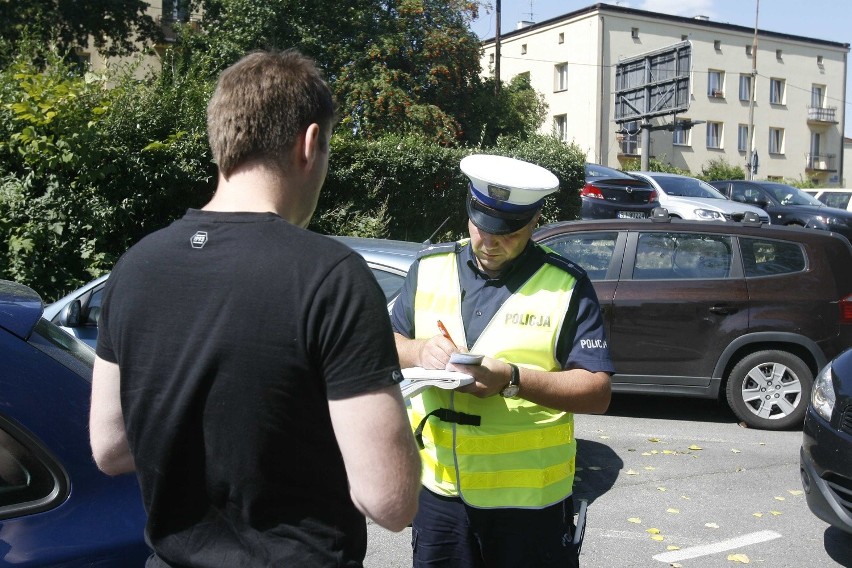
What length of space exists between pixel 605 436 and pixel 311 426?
5.91 meters

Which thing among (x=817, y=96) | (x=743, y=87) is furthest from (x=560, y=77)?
(x=817, y=96)

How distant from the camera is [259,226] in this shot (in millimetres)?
1555

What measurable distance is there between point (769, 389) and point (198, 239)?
273 inches

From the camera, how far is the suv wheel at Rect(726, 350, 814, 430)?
7.55 meters

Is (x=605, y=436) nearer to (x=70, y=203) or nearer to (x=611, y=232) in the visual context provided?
(x=611, y=232)

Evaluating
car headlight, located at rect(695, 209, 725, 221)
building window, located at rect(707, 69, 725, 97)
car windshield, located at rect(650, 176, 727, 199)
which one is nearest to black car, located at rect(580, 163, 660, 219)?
car headlight, located at rect(695, 209, 725, 221)

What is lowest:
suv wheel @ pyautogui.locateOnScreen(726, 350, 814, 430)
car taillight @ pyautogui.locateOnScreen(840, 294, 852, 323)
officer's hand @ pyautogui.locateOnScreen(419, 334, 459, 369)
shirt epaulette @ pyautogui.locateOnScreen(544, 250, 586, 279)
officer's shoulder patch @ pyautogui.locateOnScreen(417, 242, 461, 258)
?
suv wheel @ pyautogui.locateOnScreen(726, 350, 814, 430)

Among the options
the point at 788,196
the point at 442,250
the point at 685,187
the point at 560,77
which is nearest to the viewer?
Result: the point at 442,250

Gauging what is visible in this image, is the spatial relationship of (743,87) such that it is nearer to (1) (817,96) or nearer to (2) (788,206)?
(1) (817,96)

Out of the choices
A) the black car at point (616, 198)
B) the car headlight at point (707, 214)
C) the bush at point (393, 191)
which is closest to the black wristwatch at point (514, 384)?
the bush at point (393, 191)

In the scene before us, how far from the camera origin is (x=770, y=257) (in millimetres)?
7730

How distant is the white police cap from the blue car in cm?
121

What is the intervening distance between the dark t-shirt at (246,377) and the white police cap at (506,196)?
1.15 m

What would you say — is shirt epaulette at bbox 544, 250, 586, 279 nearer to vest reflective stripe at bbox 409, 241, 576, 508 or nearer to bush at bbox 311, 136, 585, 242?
vest reflective stripe at bbox 409, 241, 576, 508
